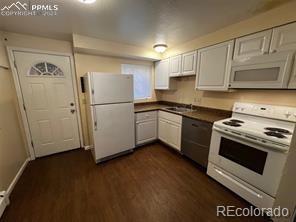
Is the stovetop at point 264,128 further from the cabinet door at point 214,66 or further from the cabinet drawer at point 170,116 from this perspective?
the cabinet drawer at point 170,116

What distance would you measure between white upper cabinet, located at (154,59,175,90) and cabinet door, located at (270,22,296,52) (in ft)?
6.28

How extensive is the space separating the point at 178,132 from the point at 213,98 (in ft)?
3.23

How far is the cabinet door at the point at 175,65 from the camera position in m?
2.81

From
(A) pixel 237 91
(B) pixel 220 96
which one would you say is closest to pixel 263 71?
(A) pixel 237 91

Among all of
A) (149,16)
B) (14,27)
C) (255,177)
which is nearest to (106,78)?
(149,16)

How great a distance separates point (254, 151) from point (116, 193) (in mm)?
1862

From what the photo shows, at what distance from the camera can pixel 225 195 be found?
5.76 feet

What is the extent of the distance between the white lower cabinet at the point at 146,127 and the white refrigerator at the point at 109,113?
24cm

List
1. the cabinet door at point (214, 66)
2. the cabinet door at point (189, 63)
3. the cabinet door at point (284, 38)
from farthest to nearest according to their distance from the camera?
the cabinet door at point (189, 63) → the cabinet door at point (214, 66) → the cabinet door at point (284, 38)

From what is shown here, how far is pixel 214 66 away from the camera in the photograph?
7.11 ft

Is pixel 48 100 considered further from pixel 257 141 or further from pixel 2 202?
pixel 257 141

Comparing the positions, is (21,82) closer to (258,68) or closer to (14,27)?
(14,27)

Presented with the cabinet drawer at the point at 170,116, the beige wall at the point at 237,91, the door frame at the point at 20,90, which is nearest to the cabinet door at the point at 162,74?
the beige wall at the point at 237,91

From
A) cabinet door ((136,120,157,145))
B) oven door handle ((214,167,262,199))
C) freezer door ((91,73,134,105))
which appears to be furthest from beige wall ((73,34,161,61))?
oven door handle ((214,167,262,199))
